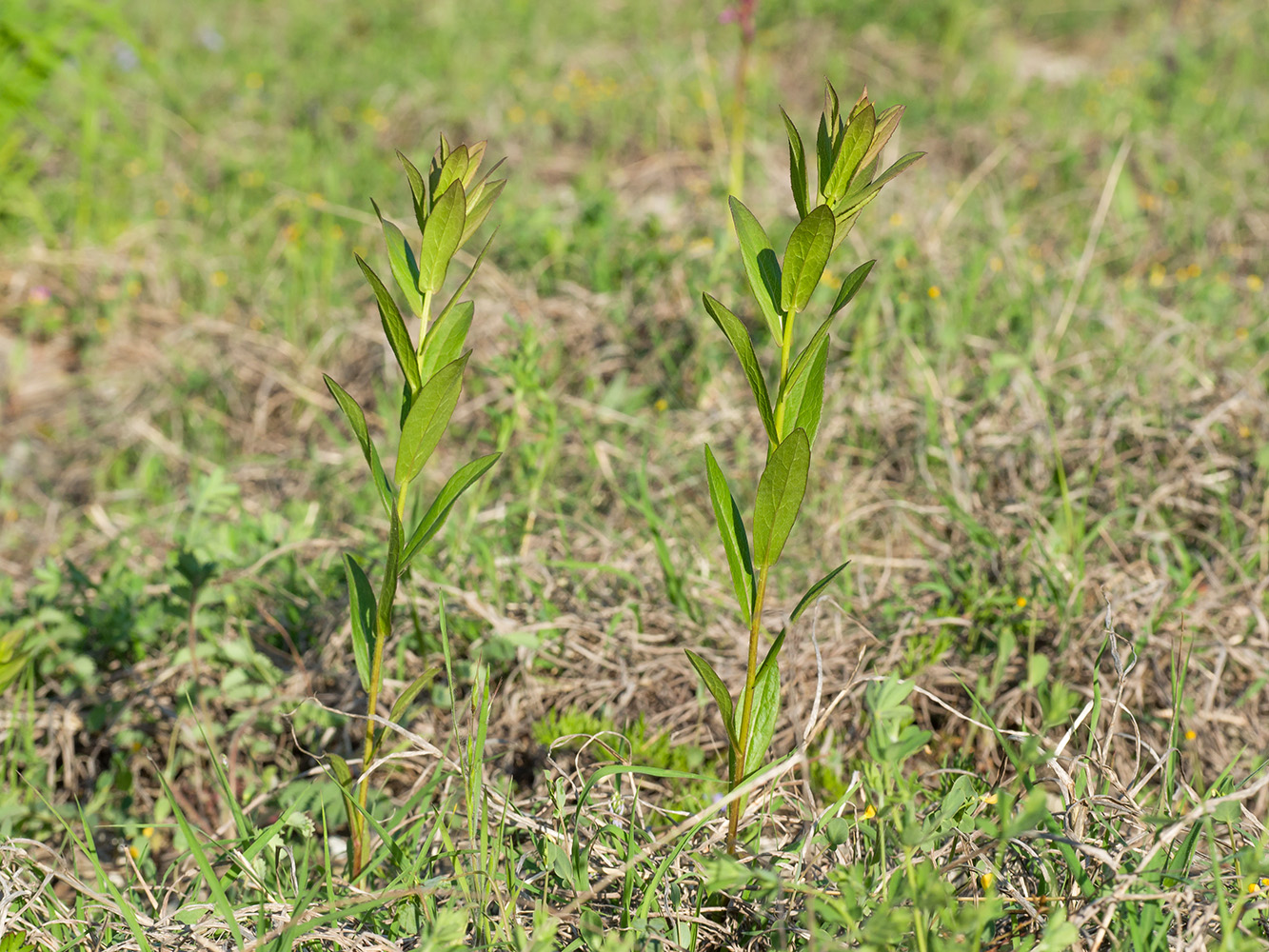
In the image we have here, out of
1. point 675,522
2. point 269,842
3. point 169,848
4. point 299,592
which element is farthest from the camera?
point 675,522

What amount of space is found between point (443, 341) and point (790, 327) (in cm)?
42

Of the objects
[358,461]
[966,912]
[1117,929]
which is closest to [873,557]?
[1117,929]

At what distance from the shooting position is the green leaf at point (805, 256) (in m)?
1.11

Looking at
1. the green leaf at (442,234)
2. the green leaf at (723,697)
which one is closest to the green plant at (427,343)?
the green leaf at (442,234)

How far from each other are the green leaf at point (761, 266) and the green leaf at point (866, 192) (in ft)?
0.31

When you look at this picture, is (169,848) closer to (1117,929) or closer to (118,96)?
(1117,929)

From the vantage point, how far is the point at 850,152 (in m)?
1.14

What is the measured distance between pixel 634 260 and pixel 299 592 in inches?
55.5

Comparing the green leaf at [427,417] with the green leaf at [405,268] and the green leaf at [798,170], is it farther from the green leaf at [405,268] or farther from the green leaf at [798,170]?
the green leaf at [798,170]

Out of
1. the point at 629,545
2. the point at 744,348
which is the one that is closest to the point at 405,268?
the point at 744,348

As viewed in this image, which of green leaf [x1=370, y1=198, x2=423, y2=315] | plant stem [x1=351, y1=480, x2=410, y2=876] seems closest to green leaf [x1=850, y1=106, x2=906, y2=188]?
green leaf [x1=370, y1=198, x2=423, y2=315]

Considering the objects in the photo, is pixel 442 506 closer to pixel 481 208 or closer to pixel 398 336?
pixel 398 336

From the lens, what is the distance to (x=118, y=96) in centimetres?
446

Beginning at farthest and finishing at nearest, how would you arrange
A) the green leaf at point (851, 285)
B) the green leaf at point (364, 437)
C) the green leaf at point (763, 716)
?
the green leaf at point (763, 716), the green leaf at point (364, 437), the green leaf at point (851, 285)
